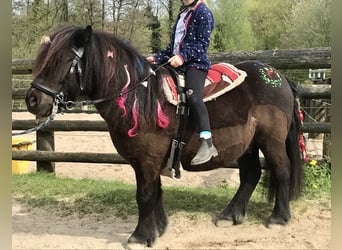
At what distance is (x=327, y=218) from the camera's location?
4074 mm

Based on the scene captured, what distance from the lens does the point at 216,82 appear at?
11.9 ft

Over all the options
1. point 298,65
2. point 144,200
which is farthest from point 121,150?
point 298,65

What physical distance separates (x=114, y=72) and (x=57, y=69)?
0.48m

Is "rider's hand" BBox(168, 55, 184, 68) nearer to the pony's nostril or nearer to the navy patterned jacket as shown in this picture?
the navy patterned jacket

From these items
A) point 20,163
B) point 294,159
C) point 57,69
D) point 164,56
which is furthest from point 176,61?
point 20,163

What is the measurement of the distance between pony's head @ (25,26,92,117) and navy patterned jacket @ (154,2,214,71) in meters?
0.86

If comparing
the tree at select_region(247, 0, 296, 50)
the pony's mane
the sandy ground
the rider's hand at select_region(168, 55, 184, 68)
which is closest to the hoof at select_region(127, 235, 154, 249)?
Result: the sandy ground

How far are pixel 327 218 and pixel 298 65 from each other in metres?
Result: 2.02

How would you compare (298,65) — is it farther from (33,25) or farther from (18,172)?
(33,25)

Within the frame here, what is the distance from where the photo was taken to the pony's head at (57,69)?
3.03 metres

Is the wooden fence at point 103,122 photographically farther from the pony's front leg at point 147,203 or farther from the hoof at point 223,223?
the pony's front leg at point 147,203

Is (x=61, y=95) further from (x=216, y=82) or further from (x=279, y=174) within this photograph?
(x=279, y=174)

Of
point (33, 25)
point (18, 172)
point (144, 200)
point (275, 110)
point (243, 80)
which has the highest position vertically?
point (33, 25)

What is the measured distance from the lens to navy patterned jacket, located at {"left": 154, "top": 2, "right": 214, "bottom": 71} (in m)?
3.41
